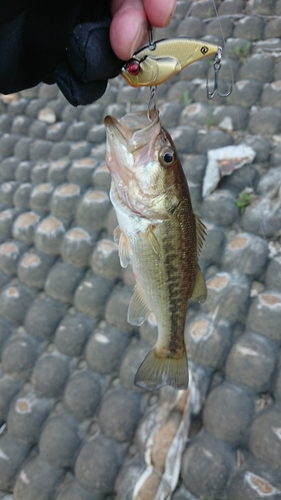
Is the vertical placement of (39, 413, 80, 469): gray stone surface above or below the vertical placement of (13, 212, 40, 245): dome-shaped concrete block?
below

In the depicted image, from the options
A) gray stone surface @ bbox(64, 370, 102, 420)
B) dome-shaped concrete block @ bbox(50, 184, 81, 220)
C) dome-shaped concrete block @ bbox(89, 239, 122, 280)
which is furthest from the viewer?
dome-shaped concrete block @ bbox(50, 184, 81, 220)

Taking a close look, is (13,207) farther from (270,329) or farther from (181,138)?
(270,329)

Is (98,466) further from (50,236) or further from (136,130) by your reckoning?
(136,130)

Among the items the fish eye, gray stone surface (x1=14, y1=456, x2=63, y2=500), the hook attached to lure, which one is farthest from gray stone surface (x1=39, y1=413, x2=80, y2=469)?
the hook attached to lure

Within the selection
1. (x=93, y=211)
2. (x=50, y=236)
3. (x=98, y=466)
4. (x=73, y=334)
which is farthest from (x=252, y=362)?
(x=50, y=236)

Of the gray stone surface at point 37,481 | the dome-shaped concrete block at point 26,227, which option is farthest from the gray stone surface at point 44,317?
the gray stone surface at point 37,481

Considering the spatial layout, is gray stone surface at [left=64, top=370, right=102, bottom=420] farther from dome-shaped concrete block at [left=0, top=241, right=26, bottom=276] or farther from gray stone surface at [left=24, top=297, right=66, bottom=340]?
dome-shaped concrete block at [left=0, top=241, right=26, bottom=276]

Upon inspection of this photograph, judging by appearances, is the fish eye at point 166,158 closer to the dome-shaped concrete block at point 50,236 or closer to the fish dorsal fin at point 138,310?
the fish dorsal fin at point 138,310

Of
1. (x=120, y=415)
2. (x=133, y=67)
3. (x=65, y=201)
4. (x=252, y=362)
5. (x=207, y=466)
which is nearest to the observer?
(x=133, y=67)
